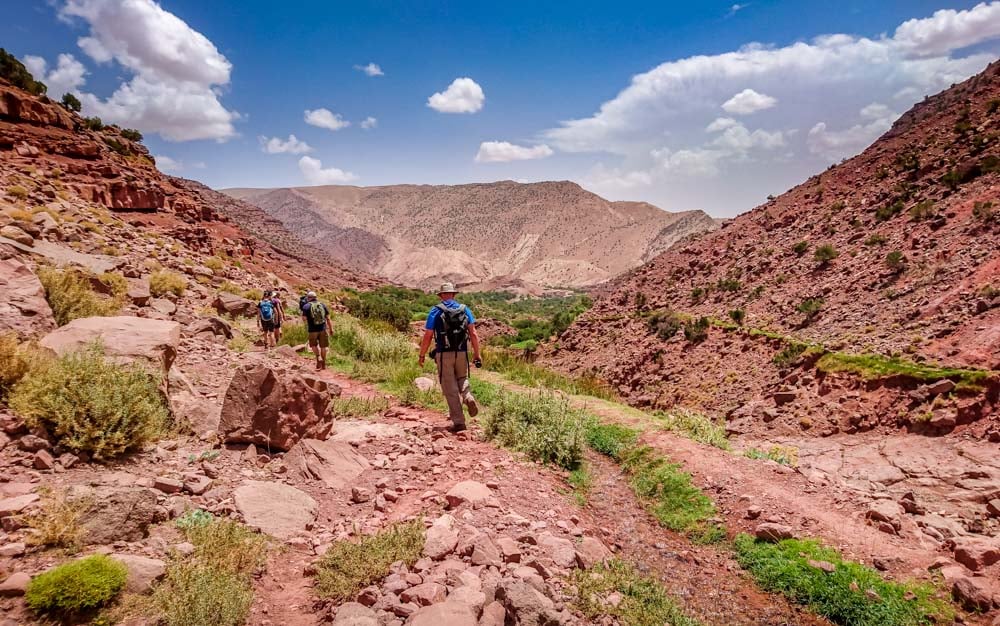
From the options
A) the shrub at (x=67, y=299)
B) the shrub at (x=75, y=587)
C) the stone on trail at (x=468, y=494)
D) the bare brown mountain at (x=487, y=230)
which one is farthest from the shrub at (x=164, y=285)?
the bare brown mountain at (x=487, y=230)

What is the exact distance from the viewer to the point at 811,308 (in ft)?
49.3

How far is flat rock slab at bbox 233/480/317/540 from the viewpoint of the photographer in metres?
3.75

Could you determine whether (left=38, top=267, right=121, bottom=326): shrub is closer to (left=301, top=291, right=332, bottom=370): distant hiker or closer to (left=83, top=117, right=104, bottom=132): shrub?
(left=301, top=291, right=332, bottom=370): distant hiker

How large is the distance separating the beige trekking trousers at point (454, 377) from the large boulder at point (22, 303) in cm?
436

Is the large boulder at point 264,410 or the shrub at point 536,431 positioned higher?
the large boulder at point 264,410

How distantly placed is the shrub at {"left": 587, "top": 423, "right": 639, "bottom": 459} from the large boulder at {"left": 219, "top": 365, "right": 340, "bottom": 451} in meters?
4.57

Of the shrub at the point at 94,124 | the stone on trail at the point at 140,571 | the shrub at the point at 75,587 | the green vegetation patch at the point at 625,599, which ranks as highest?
the shrub at the point at 94,124

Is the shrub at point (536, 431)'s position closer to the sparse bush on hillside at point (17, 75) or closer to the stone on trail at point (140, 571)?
the stone on trail at point (140, 571)

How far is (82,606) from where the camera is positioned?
2482mm

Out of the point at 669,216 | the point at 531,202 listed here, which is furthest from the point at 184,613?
the point at 531,202

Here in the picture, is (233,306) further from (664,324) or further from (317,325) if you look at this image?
(664,324)

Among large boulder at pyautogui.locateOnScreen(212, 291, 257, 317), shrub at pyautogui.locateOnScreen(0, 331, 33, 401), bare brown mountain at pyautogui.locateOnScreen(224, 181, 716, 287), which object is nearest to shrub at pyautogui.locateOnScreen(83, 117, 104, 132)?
large boulder at pyautogui.locateOnScreen(212, 291, 257, 317)

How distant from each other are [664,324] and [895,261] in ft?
23.2

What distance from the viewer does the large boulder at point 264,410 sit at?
16.0ft
